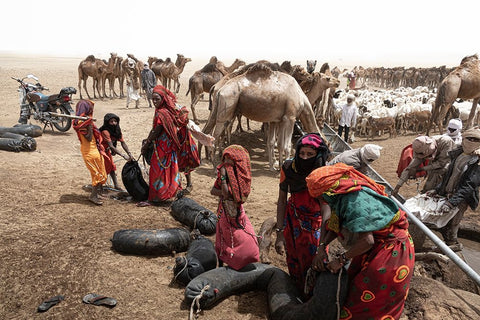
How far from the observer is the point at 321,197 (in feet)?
9.05

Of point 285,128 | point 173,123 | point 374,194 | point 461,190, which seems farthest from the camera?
point 285,128

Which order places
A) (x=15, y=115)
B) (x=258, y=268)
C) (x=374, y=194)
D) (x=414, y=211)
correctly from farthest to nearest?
(x=15, y=115) → (x=414, y=211) → (x=258, y=268) → (x=374, y=194)

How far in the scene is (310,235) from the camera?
334cm

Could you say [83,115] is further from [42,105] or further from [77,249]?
[42,105]

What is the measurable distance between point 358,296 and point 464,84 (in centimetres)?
1184

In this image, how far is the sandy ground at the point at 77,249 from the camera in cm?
332

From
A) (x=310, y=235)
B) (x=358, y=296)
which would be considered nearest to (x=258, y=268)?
(x=310, y=235)

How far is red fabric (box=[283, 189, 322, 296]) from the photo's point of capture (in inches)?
130

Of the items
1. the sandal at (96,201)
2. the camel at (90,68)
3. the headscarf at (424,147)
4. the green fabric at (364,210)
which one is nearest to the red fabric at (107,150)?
the sandal at (96,201)

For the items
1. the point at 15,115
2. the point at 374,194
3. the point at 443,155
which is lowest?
the point at 15,115

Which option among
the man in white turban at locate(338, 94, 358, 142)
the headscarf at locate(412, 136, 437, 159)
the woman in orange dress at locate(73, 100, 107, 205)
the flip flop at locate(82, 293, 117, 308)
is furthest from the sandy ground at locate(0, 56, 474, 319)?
the man in white turban at locate(338, 94, 358, 142)

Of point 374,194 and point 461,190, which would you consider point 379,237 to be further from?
point 461,190

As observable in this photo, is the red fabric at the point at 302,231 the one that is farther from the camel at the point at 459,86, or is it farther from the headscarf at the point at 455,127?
the camel at the point at 459,86

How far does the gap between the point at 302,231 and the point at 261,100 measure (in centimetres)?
505
